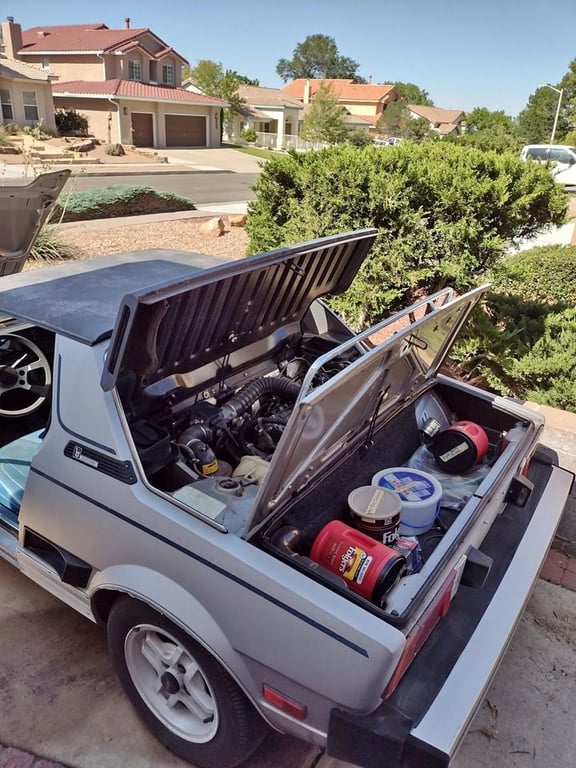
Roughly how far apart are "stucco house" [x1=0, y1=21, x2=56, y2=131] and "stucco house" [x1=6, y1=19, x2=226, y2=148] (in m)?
3.44

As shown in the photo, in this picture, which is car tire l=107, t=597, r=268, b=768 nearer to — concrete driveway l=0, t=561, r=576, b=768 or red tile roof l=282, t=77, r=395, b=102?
concrete driveway l=0, t=561, r=576, b=768

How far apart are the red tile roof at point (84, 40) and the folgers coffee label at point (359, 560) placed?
47.2 metres

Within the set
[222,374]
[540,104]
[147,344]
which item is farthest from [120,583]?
[540,104]

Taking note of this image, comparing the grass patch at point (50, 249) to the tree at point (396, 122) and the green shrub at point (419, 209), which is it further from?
the tree at point (396, 122)

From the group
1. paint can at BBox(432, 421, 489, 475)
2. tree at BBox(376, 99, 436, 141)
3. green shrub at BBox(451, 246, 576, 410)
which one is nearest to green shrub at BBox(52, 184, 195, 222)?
green shrub at BBox(451, 246, 576, 410)

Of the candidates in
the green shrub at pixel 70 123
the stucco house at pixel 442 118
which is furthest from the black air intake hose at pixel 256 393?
the stucco house at pixel 442 118

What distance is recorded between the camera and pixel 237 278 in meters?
2.70

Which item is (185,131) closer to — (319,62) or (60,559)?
(60,559)

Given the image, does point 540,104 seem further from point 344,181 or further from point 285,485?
point 285,485

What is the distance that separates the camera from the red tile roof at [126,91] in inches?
1483

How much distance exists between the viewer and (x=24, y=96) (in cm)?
3506

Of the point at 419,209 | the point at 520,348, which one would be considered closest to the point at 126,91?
the point at 419,209

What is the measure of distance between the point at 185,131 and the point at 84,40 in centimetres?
1016

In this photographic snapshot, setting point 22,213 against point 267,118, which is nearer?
point 22,213
